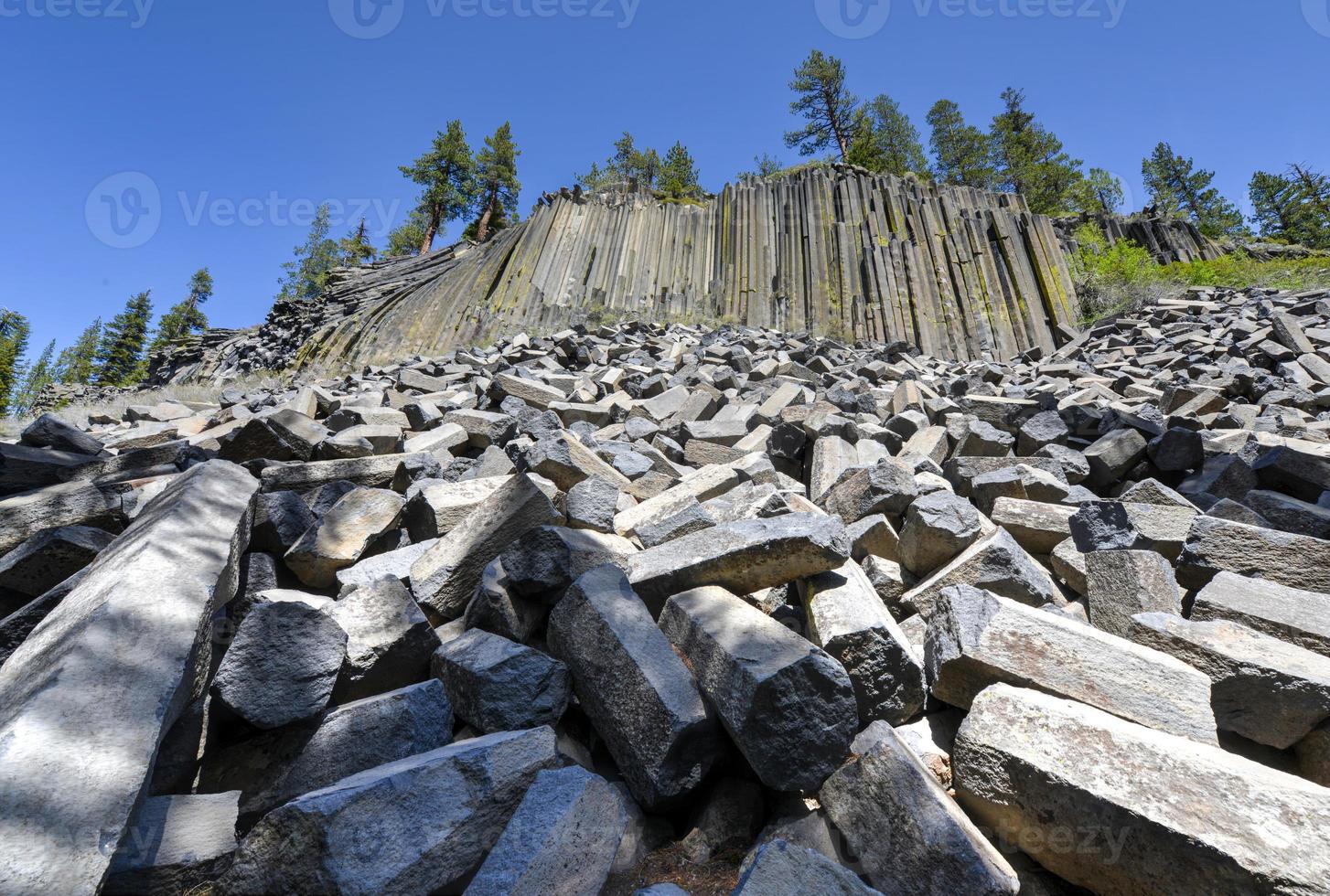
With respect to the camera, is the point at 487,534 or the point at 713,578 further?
the point at 487,534

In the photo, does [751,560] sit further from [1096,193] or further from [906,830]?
[1096,193]

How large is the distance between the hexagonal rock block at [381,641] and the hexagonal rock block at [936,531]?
80.3 inches

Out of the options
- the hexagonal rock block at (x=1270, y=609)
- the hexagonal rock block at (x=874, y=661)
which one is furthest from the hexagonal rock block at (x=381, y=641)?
the hexagonal rock block at (x=1270, y=609)

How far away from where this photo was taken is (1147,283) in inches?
512

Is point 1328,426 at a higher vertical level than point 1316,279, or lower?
lower

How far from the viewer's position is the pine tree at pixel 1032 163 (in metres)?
30.5

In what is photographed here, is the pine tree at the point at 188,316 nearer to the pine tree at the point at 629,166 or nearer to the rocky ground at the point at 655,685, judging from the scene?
the pine tree at the point at 629,166

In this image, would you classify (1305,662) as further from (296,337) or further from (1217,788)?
(296,337)

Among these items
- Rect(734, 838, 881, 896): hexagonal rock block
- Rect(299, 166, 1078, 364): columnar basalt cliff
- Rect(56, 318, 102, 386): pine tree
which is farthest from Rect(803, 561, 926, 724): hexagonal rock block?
Rect(56, 318, 102, 386): pine tree

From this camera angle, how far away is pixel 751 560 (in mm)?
2146

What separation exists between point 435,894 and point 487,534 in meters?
1.29

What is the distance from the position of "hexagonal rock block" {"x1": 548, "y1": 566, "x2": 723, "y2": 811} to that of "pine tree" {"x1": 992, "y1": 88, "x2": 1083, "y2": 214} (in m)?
35.6

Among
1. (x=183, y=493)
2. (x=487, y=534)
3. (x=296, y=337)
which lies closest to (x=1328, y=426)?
(x=487, y=534)

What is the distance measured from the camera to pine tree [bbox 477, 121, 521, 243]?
2888 cm
